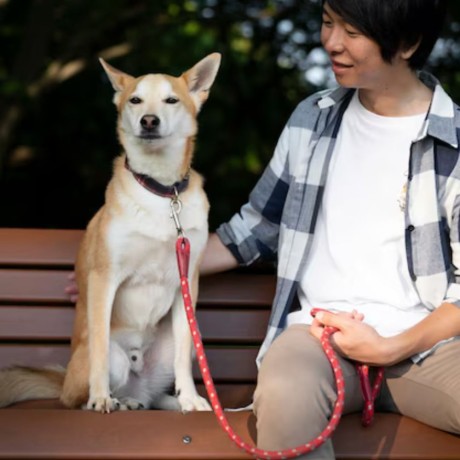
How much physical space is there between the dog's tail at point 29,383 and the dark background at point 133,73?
110 inches

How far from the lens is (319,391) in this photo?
2135 millimetres

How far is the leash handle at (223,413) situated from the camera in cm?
204

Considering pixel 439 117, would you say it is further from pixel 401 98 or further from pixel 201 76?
pixel 201 76

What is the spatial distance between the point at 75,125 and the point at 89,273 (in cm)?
369

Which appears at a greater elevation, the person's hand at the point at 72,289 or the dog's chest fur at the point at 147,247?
Answer: the dog's chest fur at the point at 147,247

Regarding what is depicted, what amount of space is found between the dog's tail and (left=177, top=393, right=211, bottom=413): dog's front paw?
0.38m

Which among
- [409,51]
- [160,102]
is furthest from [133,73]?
[409,51]

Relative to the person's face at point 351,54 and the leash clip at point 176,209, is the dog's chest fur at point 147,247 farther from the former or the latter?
the person's face at point 351,54

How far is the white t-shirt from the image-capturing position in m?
2.46

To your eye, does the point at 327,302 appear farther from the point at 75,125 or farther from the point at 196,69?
the point at 75,125

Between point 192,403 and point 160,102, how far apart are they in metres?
0.92

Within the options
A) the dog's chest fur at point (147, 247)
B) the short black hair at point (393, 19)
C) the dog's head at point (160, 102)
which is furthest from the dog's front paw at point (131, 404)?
the short black hair at point (393, 19)

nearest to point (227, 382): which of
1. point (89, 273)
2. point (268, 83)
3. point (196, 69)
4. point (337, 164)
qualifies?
point (89, 273)

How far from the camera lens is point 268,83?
A: 6.26m
